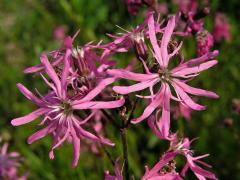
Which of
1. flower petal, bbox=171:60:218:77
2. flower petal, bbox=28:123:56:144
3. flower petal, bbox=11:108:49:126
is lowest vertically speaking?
flower petal, bbox=28:123:56:144

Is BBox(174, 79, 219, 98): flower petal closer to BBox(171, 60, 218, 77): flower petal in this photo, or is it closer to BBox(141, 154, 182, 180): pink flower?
BBox(171, 60, 218, 77): flower petal

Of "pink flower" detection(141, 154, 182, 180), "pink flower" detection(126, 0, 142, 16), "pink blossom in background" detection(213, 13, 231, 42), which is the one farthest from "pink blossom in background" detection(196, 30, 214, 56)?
"pink blossom in background" detection(213, 13, 231, 42)

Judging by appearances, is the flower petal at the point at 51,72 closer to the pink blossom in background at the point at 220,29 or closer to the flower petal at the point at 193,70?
the flower petal at the point at 193,70

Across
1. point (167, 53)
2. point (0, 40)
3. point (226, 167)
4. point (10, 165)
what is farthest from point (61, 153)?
point (0, 40)

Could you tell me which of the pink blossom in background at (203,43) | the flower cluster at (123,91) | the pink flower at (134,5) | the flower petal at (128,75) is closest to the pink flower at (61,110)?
the flower cluster at (123,91)

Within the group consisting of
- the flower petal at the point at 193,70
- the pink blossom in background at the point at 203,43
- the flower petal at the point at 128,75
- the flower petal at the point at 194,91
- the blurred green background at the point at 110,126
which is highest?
the flower petal at the point at 128,75

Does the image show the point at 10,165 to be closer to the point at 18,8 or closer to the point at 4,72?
the point at 4,72
